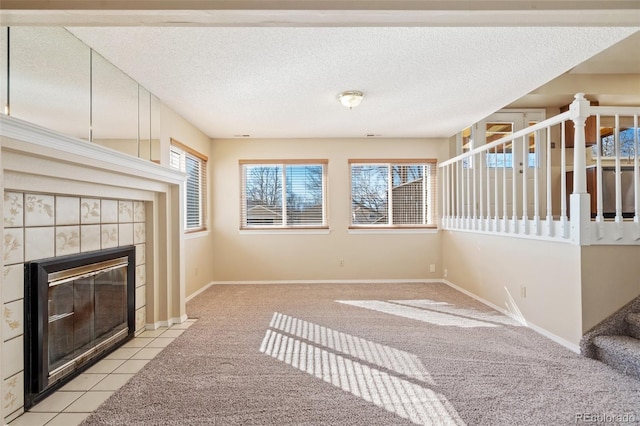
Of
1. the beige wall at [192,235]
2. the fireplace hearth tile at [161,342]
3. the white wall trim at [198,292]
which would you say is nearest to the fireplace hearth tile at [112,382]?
the fireplace hearth tile at [161,342]

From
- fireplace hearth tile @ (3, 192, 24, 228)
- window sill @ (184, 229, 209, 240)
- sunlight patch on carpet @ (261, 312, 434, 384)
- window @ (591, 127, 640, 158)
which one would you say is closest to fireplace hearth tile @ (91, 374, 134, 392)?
fireplace hearth tile @ (3, 192, 24, 228)

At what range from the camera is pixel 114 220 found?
2.95 m

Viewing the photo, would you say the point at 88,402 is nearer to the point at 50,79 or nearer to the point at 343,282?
the point at 50,79

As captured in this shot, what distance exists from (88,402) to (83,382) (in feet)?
1.07

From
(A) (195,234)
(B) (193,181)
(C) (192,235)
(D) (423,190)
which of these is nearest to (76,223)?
(C) (192,235)

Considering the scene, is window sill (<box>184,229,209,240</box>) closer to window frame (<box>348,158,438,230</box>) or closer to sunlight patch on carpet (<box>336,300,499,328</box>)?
sunlight patch on carpet (<box>336,300,499,328</box>)

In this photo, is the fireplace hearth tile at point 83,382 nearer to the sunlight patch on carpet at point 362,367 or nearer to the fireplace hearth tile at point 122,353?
the fireplace hearth tile at point 122,353

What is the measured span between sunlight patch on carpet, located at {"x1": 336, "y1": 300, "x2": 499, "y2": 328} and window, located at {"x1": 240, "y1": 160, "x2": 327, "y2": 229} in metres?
1.81

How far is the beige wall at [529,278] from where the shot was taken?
279 cm

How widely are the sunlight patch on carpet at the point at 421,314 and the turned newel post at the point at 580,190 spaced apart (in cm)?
128

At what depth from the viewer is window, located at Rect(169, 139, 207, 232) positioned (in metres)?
4.41

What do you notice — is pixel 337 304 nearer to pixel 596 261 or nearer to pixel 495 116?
pixel 596 261

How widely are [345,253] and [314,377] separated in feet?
11.1

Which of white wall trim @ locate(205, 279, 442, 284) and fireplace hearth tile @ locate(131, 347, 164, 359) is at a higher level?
white wall trim @ locate(205, 279, 442, 284)
